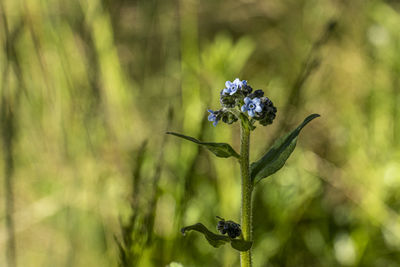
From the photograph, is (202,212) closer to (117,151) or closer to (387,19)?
(117,151)

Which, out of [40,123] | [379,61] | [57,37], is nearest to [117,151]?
[40,123]

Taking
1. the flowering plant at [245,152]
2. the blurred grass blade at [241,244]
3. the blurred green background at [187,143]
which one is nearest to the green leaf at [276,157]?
the flowering plant at [245,152]

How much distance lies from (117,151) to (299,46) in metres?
1.28

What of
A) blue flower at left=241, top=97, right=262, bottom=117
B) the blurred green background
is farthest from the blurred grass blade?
the blurred green background

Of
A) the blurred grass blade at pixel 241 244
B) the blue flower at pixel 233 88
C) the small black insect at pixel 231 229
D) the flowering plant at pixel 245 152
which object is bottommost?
the blurred grass blade at pixel 241 244

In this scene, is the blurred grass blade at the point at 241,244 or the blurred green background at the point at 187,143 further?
the blurred green background at the point at 187,143

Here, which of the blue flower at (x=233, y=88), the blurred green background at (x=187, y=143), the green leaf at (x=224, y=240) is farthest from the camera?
the blurred green background at (x=187, y=143)

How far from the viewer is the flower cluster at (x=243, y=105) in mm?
890

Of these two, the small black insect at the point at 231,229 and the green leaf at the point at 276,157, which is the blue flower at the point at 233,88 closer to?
the green leaf at the point at 276,157

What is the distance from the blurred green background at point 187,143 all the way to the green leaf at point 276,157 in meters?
0.38

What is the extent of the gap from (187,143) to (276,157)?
3.84 feet

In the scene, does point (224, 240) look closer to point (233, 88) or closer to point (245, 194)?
point (245, 194)

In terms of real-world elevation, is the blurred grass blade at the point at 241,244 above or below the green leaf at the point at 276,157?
below

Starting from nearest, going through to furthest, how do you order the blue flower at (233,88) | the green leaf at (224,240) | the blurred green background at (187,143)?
the green leaf at (224,240)
the blue flower at (233,88)
the blurred green background at (187,143)
